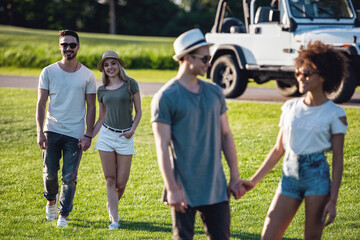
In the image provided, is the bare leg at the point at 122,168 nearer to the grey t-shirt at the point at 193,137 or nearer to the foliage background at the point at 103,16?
the grey t-shirt at the point at 193,137

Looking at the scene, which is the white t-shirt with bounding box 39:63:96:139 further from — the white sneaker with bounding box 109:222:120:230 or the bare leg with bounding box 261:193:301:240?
the bare leg with bounding box 261:193:301:240

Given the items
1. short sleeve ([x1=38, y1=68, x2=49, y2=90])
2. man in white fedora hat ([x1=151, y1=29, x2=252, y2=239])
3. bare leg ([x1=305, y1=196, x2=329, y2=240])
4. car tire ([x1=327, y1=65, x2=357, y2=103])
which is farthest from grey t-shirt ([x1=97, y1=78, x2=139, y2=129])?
car tire ([x1=327, y1=65, x2=357, y2=103])

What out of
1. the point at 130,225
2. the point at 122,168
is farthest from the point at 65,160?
the point at 130,225

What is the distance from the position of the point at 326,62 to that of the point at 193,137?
1055mm

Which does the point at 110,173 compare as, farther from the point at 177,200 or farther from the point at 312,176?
the point at 312,176

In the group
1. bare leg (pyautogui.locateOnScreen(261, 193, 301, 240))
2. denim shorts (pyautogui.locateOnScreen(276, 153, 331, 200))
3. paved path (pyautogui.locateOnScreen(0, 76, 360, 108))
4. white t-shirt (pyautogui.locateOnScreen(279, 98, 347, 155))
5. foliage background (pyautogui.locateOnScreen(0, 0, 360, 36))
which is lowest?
paved path (pyautogui.locateOnScreen(0, 76, 360, 108))

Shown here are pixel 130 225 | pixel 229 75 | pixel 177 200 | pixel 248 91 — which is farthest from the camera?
pixel 248 91

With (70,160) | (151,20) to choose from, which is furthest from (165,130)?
(151,20)

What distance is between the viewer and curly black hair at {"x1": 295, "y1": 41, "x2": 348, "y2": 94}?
3.66m

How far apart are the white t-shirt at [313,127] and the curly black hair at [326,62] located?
6.6 inches

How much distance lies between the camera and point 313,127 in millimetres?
3615

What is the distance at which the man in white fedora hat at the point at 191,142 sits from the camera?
336 cm

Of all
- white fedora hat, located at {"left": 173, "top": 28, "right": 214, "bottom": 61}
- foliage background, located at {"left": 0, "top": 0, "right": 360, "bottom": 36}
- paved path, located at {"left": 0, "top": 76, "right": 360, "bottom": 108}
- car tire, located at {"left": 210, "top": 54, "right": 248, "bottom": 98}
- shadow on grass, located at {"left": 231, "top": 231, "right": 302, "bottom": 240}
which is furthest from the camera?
foliage background, located at {"left": 0, "top": 0, "right": 360, "bottom": 36}

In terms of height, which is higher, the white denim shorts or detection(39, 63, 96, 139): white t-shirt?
detection(39, 63, 96, 139): white t-shirt
